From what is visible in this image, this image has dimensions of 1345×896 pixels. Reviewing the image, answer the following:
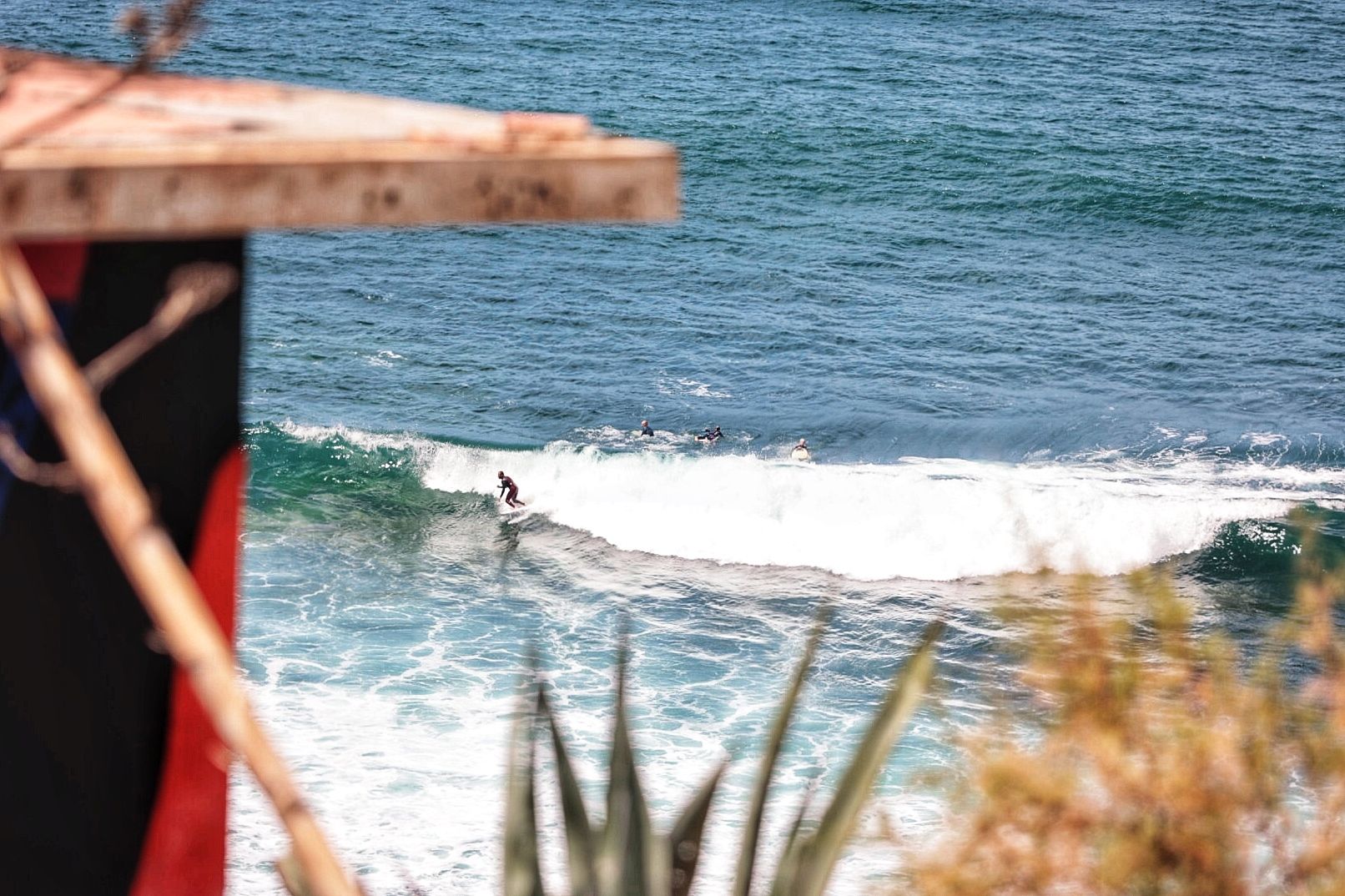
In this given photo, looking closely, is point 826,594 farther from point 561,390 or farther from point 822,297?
point 822,297

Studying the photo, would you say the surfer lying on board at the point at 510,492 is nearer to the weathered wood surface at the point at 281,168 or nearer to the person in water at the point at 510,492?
the person in water at the point at 510,492

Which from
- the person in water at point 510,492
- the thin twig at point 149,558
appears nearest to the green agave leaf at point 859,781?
the thin twig at point 149,558

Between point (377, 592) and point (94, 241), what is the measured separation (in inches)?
561

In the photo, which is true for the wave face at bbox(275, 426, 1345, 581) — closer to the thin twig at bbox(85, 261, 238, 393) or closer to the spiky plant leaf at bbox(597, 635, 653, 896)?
the spiky plant leaf at bbox(597, 635, 653, 896)

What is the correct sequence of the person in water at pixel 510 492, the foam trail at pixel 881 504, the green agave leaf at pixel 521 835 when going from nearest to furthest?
the green agave leaf at pixel 521 835 < the foam trail at pixel 881 504 < the person in water at pixel 510 492

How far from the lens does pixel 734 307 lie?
27953 millimetres

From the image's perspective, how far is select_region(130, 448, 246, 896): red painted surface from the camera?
9.69ft

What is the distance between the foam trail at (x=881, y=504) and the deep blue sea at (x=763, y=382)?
0.07 meters

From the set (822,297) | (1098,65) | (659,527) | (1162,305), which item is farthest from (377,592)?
(1098,65)

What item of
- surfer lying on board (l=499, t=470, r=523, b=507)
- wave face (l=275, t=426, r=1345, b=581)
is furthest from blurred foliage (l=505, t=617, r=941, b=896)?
surfer lying on board (l=499, t=470, r=523, b=507)

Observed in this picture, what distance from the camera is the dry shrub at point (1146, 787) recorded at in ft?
8.89

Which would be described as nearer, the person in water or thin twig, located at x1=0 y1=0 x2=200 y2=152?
thin twig, located at x1=0 y1=0 x2=200 y2=152

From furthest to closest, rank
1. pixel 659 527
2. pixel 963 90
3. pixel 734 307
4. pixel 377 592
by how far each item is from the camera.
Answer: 1. pixel 963 90
2. pixel 734 307
3. pixel 659 527
4. pixel 377 592

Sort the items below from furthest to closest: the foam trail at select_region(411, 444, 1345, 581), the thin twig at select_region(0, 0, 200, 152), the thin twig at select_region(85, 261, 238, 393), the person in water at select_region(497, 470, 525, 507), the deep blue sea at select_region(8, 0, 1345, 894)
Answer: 1. the person in water at select_region(497, 470, 525, 507)
2. the foam trail at select_region(411, 444, 1345, 581)
3. the deep blue sea at select_region(8, 0, 1345, 894)
4. the thin twig at select_region(0, 0, 200, 152)
5. the thin twig at select_region(85, 261, 238, 393)
